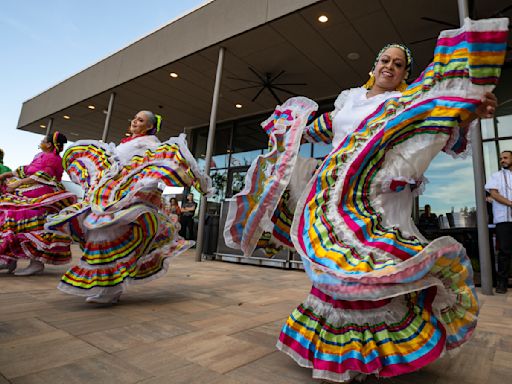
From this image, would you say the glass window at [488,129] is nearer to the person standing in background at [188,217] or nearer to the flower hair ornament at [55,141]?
Answer: the person standing in background at [188,217]

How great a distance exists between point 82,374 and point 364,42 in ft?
19.4

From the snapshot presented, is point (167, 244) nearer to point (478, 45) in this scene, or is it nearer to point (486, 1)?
point (478, 45)

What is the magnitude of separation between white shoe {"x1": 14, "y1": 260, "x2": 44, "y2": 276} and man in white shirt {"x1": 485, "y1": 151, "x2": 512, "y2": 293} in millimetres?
4720

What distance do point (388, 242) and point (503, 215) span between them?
10.9ft

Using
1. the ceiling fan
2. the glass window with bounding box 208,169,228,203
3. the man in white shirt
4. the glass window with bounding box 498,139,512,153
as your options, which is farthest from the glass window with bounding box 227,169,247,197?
the man in white shirt

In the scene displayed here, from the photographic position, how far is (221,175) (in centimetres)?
963

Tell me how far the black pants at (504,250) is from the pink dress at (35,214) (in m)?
4.52

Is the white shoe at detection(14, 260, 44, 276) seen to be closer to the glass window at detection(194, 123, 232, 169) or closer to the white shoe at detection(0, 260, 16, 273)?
the white shoe at detection(0, 260, 16, 273)

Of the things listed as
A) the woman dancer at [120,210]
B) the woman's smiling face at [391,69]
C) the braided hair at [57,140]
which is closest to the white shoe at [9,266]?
the braided hair at [57,140]

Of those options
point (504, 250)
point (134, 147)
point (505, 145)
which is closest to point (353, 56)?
point (505, 145)

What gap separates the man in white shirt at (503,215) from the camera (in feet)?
11.1

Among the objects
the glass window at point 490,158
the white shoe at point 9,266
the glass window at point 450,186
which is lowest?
the white shoe at point 9,266

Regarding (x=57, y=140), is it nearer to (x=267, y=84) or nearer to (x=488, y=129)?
(x=267, y=84)

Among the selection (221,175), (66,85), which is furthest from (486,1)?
(66,85)
